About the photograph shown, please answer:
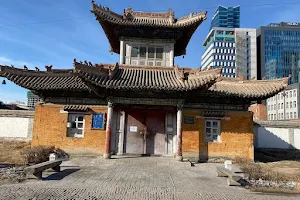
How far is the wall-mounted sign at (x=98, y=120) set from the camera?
1345cm

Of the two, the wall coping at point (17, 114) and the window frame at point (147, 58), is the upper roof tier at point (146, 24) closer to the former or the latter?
the window frame at point (147, 58)

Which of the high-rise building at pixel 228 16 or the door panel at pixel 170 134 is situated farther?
the high-rise building at pixel 228 16

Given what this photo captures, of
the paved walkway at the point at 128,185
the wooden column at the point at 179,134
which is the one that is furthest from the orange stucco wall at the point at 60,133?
the wooden column at the point at 179,134

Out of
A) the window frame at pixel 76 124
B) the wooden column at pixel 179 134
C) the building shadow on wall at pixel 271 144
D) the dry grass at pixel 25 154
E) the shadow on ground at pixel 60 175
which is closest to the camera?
the shadow on ground at pixel 60 175

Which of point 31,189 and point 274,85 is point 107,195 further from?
point 274,85

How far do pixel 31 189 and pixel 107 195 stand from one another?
6.95 ft

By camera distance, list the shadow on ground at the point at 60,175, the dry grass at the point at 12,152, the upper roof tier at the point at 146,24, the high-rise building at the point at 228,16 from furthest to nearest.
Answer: the high-rise building at the point at 228,16 → the upper roof tier at the point at 146,24 → the dry grass at the point at 12,152 → the shadow on ground at the point at 60,175

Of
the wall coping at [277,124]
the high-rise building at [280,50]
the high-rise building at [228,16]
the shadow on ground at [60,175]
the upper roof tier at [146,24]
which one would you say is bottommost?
the shadow on ground at [60,175]

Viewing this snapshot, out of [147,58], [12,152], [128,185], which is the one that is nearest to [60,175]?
[128,185]

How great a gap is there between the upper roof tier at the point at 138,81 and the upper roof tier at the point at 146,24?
2143 mm

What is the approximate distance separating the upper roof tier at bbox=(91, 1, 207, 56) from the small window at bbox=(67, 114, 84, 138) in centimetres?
560

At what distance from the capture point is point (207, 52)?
11000cm

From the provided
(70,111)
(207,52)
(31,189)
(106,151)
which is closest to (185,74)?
(106,151)

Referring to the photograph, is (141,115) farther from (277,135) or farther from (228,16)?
(228,16)
